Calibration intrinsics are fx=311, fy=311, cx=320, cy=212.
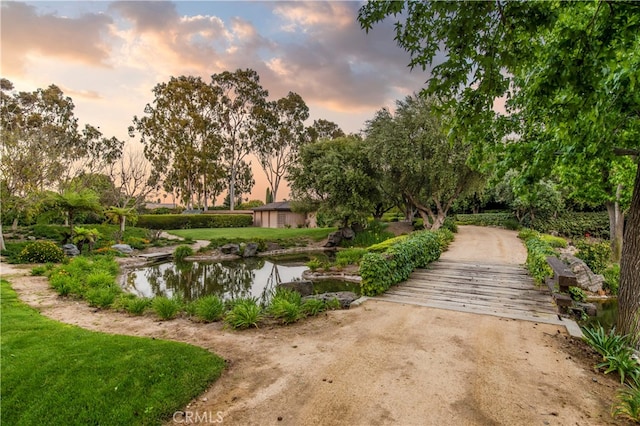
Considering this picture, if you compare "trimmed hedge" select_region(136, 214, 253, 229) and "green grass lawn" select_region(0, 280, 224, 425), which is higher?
"trimmed hedge" select_region(136, 214, 253, 229)

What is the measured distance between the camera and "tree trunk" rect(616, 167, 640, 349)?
4391 millimetres

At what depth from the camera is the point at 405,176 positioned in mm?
18734

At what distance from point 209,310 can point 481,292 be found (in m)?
6.51

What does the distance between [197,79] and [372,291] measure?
118 feet

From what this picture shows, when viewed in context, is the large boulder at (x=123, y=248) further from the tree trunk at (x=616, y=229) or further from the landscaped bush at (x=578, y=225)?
the landscaped bush at (x=578, y=225)

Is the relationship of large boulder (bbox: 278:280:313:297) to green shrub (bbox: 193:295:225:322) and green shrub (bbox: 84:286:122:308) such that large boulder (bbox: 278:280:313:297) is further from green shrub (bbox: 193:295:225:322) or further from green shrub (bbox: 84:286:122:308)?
green shrub (bbox: 84:286:122:308)

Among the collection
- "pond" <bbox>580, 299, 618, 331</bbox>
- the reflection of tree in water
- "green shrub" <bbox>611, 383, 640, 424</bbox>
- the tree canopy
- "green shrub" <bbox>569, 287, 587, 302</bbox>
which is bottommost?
the reflection of tree in water

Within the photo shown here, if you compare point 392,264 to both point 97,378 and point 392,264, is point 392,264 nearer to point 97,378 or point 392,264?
point 392,264

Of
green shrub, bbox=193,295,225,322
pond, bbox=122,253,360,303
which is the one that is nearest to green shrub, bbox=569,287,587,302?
pond, bbox=122,253,360,303

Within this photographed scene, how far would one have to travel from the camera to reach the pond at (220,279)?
413 inches

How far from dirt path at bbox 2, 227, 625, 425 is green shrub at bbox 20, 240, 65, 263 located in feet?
29.1

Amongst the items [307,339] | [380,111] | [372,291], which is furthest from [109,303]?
[380,111]

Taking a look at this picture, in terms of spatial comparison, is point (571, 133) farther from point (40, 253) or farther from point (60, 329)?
point (40, 253)

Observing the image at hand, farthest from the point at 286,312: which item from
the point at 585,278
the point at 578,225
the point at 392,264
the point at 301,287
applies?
the point at 578,225
